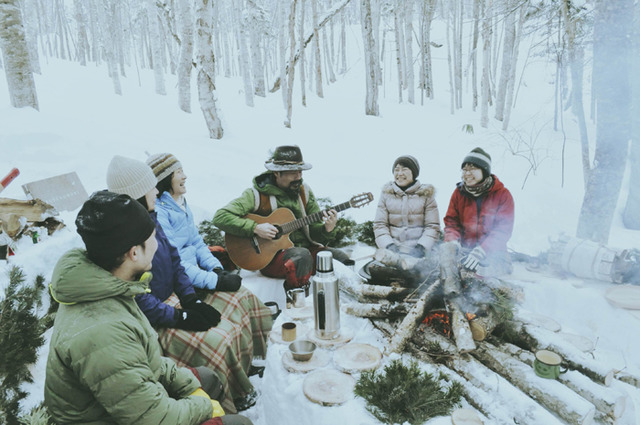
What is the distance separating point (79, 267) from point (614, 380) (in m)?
2.99

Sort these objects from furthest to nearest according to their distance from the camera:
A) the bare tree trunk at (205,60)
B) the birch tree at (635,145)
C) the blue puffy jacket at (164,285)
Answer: the bare tree trunk at (205,60)
the birch tree at (635,145)
the blue puffy jacket at (164,285)

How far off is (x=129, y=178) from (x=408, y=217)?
289 centimetres

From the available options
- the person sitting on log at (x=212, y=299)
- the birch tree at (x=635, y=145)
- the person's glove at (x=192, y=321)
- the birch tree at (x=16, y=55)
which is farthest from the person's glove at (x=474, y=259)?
the birch tree at (x=16, y=55)

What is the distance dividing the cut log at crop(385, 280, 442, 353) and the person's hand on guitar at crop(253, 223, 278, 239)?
1.85 metres

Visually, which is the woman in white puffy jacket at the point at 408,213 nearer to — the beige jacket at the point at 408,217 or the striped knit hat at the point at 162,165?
the beige jacket at the point at 408,217

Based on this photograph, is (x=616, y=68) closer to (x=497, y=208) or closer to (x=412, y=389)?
(x=497, y=208)

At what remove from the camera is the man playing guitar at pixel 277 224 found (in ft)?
13.1

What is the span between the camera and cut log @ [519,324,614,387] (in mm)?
2186

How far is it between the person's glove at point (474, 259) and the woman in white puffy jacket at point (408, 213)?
0.61m

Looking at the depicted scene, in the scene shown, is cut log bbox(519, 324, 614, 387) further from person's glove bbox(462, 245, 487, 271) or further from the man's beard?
the man's beard

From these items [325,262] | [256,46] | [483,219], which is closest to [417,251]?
[483,219]

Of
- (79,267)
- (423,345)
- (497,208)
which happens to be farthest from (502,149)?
(79,267)

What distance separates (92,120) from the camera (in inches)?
326

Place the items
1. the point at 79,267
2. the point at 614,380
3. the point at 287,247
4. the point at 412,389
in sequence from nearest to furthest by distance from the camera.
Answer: the point at 79,267 < the point at 412,389 < the point at 614,380 < the point at 287,247
